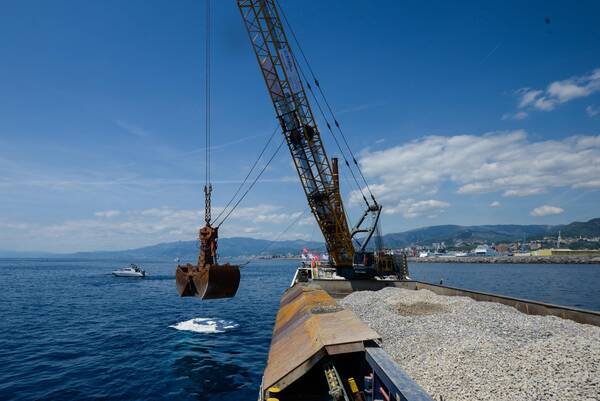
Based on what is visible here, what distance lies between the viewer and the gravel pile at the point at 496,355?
22.1 ft

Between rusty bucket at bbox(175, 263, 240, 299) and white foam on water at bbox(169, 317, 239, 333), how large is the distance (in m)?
7.45

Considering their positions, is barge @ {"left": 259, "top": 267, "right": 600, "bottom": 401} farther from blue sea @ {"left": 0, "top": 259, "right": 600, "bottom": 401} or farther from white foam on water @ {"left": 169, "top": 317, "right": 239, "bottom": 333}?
white foam on water @ {"left": 169, "top": 317, "right": 239, "bottom": 333}

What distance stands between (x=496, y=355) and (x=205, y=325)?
2346 cm

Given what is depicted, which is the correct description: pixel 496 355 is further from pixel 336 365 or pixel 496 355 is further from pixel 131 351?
pixel 131 351

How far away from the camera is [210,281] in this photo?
58.8 feet

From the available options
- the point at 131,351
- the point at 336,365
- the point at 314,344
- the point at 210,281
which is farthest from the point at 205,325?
the point at 314,344

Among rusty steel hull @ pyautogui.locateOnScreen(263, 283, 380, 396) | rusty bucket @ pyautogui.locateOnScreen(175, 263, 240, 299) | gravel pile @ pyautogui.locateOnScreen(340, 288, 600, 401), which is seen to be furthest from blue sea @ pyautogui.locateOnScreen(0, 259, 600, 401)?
gravel pile @ pyautogui.locateOnScreen(340, 288, 600, 401)

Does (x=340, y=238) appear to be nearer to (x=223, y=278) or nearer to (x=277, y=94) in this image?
(x=277, y=94)

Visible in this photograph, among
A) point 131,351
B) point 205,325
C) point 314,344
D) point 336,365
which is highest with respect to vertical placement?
point 314,344

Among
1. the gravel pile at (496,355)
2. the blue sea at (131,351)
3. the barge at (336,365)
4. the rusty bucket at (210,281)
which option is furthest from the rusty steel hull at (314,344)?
the rusty bucket at (210,281)

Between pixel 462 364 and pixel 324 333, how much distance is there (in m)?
3.34

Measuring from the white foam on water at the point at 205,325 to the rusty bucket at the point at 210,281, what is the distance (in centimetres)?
745

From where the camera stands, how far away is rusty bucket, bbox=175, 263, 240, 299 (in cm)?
1805

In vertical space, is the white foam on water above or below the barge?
below
